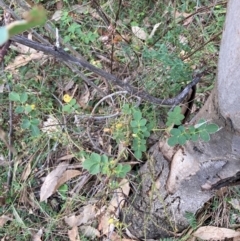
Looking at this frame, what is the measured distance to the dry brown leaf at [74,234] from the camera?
1586mm

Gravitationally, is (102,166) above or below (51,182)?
above

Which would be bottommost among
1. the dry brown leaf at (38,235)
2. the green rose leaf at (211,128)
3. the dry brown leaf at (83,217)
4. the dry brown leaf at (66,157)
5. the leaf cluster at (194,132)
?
the dry brown leaf at (38,235)

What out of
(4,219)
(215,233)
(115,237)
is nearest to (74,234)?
(115,237)

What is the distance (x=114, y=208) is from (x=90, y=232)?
0.52 ft

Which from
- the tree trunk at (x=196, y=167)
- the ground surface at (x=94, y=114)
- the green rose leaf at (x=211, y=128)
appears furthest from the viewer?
the ground surface at (x=94, y=114)

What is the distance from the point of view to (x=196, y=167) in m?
1.12

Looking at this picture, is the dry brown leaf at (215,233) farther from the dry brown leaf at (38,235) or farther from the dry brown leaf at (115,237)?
the dry brown leaf at (38,235)

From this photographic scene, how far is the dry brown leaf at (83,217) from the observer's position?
158 cm

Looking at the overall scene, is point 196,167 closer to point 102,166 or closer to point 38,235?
point 102,166

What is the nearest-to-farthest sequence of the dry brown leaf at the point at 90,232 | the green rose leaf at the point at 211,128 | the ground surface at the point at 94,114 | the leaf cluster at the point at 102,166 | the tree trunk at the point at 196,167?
1. the tree trunk at the point at 196,167
2. the green rose leaf at the point at 211,128
3. the leaf cluster at the point at 102,166
4. the ground surface at the point at 94,114
5. the dry brown leaf at the point at 90,232

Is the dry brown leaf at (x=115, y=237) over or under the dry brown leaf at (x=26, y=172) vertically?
under

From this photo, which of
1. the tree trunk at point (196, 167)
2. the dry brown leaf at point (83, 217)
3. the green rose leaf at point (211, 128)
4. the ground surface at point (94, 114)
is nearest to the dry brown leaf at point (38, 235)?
the ground surface at point (94, 114)

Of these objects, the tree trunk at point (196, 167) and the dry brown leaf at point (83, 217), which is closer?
the tree trunk at point (196, 167)

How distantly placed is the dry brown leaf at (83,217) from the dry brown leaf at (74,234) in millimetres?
19
